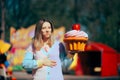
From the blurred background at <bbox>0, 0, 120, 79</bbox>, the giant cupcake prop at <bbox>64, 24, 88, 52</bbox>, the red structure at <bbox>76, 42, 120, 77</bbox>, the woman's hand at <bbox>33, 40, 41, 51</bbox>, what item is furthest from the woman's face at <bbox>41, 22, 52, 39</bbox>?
the blurred background at <bbox>0, 0, 120, 79</bbox>

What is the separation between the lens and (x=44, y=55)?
19.2ft

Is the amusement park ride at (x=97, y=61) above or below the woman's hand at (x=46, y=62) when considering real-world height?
below

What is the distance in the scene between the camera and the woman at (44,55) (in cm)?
578

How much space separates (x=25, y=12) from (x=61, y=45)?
64.5 metres

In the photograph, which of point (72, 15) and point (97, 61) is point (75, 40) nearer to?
point (97, 61)

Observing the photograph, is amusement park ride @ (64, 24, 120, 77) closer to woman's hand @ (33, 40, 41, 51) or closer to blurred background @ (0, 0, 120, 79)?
blurred background @ (0, 0, 120, 79)

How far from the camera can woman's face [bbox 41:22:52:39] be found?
19.2 ft

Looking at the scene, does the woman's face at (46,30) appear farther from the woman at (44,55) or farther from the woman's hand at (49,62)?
the woman's hand at (49,62)

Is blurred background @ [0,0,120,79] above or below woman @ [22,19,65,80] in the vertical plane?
above

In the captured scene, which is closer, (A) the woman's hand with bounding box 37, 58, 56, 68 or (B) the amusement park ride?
(A) the woman's hand with bounding box 37, 58, 56, 68

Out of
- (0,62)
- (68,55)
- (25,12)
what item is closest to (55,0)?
(25,12)

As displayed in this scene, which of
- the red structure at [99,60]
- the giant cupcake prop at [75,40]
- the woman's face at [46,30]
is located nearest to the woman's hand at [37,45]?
the woman's face at [46,30]

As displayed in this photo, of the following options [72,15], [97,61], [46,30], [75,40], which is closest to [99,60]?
[97,61]

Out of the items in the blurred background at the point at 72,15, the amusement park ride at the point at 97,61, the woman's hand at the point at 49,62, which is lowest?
the amusement park ride at the point at 97,61
